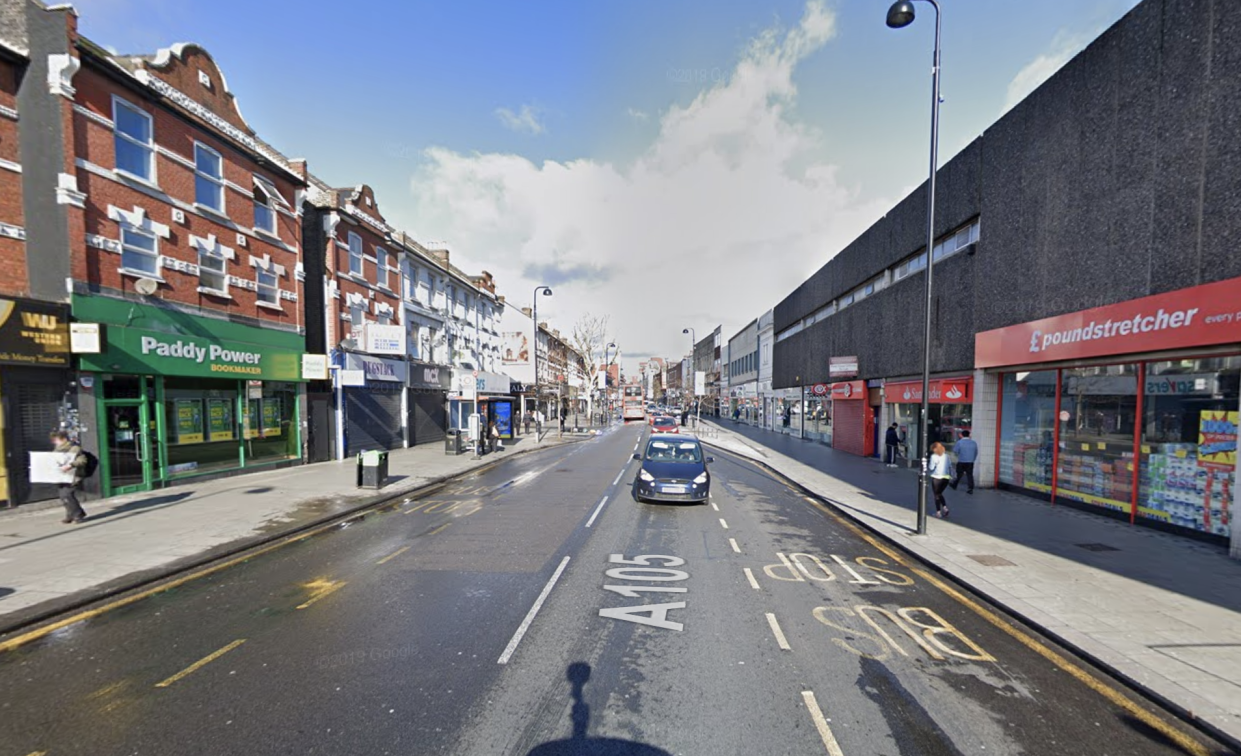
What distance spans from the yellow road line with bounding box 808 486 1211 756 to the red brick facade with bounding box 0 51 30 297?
17.5m

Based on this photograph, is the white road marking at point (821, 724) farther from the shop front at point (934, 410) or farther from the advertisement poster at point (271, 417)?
the advertisement poster at point (271, 417)

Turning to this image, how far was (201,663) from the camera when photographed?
177 inches

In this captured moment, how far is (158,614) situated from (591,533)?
5.92m

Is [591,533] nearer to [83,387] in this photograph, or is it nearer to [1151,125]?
[83,387]

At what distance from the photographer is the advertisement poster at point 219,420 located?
1416cm

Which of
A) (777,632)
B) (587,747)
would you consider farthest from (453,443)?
(587,747)

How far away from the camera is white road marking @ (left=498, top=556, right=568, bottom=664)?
4656mm

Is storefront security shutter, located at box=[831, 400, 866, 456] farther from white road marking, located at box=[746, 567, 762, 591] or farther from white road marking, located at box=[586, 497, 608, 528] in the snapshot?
white road marking, located at box=[746, 567, 762, 591]

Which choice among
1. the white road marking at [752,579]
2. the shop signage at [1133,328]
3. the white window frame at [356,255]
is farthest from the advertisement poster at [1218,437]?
the white window frame at [356,255]

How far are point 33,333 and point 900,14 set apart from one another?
1743 centimetres

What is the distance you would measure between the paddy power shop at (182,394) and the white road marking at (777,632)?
14188 millimetres

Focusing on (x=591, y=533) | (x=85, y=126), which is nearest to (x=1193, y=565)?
(x=591, y=533)

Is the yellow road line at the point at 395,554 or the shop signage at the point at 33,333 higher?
the shop signage at the point at 33,333

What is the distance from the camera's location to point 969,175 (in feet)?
45.3
